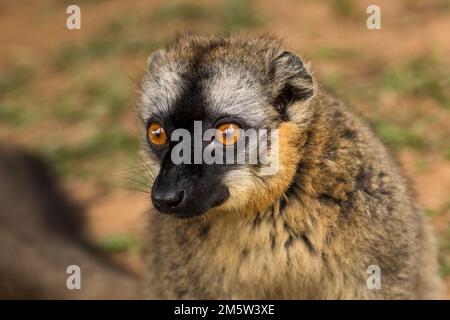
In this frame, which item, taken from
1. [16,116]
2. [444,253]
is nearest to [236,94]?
[444,253]

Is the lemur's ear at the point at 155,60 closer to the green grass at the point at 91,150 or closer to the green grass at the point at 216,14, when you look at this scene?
the green grass at the point at 91,150

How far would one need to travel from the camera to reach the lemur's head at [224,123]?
178 inches

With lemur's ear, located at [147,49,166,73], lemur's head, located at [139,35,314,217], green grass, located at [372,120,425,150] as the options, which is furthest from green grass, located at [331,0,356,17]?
lemur's head, located at [139,35,314,217]

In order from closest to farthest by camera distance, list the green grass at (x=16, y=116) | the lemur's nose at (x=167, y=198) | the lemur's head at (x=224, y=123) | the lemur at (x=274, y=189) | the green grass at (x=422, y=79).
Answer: the lemur's nose at (x=167, y=198)
the lemur's head at (x=224, y=123)
the lemur at (x=274, y=189)
the green grass at (x=422, y=79)
the green grass at (x=16, y=116)

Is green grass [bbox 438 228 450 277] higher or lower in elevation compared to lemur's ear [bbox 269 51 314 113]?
lower

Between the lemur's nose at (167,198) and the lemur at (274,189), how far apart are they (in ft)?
0.03

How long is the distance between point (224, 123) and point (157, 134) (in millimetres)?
463

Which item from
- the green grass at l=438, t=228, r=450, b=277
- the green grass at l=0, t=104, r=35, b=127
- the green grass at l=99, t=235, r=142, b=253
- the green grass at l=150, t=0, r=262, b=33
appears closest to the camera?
the green grass at l=438, t=228, r=450, b=277

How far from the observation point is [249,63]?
484 centimetres

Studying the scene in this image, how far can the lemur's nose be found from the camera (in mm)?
4379

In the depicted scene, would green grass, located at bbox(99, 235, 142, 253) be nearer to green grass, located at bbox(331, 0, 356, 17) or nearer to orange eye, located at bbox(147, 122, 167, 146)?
orange eye, located at bbox(147, 122, 167, 146)

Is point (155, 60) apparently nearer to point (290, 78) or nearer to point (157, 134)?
point (157, 134)

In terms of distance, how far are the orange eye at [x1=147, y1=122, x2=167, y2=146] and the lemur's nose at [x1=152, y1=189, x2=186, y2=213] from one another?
1.61 ft

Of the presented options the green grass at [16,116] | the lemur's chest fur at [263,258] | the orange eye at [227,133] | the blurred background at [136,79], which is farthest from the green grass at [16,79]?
the orange eye at [227,133]
